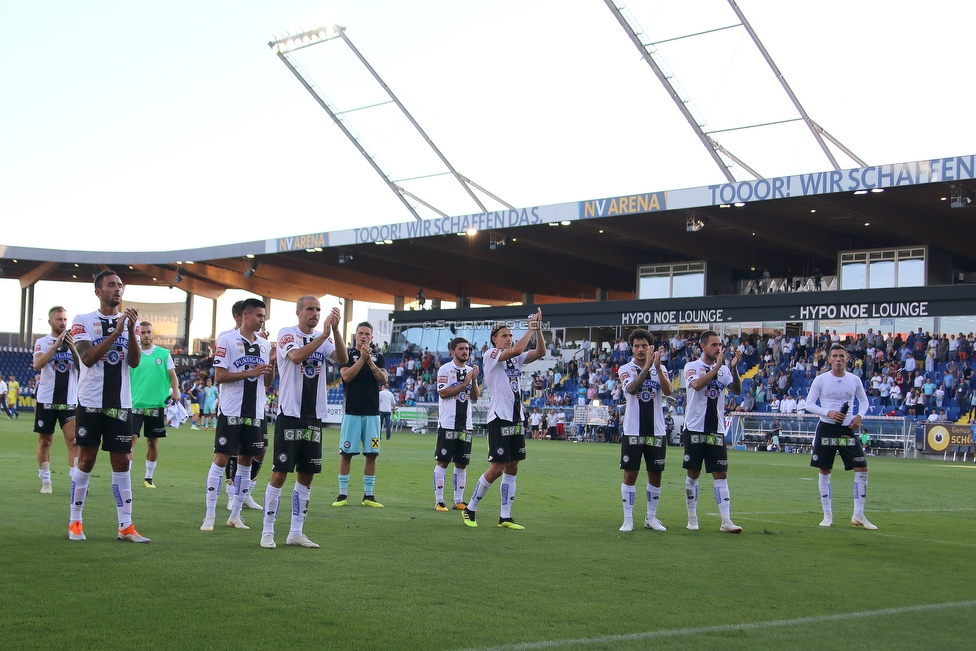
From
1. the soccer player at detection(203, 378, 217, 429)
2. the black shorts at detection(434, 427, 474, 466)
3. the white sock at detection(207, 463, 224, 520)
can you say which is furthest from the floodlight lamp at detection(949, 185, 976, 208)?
the white sock at detection(207, 463, 224, 520)

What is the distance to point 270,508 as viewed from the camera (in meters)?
8.21

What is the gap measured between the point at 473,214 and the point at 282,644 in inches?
1684

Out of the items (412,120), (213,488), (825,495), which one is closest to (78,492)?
(213,488)

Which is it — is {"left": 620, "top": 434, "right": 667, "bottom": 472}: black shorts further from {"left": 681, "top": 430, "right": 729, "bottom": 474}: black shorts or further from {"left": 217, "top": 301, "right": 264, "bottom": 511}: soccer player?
{"left": 217, "top": 301, "right": 264, "bottom": 511}: soccer player

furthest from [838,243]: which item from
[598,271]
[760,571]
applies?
[760,571]

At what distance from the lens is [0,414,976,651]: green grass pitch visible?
5207mm

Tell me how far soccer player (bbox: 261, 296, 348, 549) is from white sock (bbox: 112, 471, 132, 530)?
1.10m

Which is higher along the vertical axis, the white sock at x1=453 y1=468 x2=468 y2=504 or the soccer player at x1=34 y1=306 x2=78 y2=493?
the soccer player at x1=34 y1=306 x2=78 y2=493

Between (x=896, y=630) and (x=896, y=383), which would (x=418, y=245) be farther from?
(x=896, y=630)

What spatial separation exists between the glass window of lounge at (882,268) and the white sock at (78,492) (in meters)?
39.9

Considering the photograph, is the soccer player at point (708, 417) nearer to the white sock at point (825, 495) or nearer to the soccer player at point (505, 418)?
the white sock at point (825, 495)

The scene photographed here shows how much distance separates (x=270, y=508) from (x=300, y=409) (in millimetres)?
851

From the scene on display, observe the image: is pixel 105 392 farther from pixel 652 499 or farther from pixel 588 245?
pixel 588 245

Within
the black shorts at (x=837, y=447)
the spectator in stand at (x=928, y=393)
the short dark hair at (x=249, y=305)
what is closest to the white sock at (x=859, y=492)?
the black shorts at (x=837, y=447)
